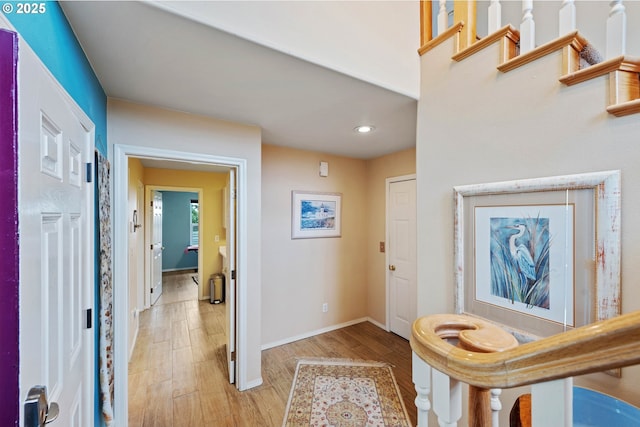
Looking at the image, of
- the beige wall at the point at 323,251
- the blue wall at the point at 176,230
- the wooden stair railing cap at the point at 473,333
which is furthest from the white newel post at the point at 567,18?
the blue wall at the point at 176,230

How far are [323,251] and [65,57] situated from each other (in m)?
2.70

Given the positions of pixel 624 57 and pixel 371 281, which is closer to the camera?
pixel 624 57

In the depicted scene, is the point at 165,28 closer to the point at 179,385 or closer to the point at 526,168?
the point at 526,168

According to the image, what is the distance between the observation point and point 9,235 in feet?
1.87

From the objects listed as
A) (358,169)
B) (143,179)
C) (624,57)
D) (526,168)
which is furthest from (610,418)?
A: (143,179)

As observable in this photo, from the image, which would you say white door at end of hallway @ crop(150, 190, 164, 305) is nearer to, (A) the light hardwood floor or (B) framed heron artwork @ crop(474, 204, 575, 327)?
(A) the light hardwood floor

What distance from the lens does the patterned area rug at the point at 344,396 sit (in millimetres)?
1850

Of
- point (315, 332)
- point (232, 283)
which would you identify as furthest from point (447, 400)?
point (315, 332)

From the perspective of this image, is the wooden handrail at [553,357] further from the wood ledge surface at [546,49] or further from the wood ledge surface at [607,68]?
the wood ledge surface at [546,49]

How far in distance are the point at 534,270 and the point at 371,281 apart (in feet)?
8.36

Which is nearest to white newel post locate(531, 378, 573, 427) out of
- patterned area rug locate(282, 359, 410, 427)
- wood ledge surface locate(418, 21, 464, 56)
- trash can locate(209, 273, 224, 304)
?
wood ledge surface locate(418, 21, 464, 56)

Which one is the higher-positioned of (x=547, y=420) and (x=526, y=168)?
(x=526, y=168)

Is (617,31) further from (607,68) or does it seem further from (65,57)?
(65,57)

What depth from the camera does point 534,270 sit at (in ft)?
3.68
